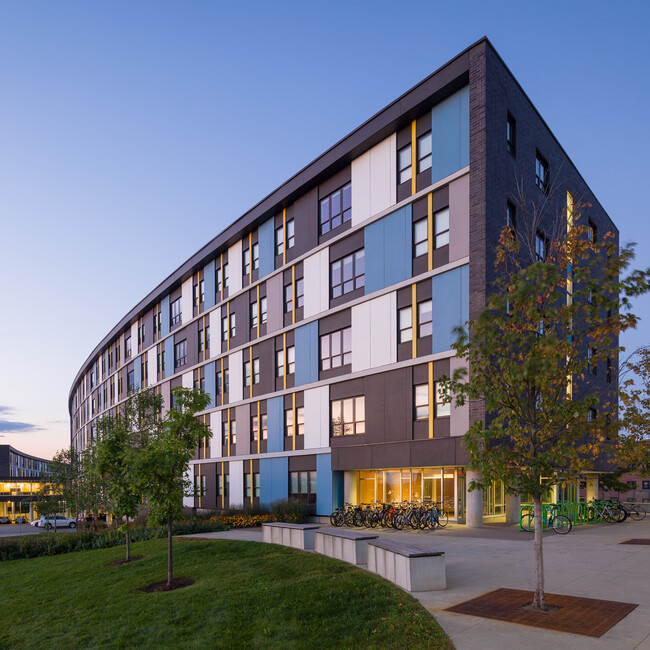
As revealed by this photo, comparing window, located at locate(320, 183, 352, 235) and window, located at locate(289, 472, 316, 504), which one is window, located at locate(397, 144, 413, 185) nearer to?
window, located at locate(320, 183, 352, 235)

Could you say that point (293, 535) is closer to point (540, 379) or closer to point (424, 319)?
point (540, 379)

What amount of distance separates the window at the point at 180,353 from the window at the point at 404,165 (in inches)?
1113

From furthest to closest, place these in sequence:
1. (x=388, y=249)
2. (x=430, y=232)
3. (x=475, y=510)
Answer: (x=388, y=249)
(x=430, y=232)
(x=475, y=510)

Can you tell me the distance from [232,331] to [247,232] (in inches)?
282

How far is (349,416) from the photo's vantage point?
3191cm

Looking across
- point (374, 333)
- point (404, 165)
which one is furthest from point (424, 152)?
point (374, 333)

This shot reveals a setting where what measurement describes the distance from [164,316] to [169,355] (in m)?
3.89

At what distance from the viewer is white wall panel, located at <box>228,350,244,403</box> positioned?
141 ft

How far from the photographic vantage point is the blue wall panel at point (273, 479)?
36.6 meters

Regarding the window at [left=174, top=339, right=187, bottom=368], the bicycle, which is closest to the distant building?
the window at [left=174, top=339, right=187, bottom=368]

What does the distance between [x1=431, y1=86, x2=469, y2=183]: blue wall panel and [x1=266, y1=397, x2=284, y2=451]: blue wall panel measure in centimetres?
1724

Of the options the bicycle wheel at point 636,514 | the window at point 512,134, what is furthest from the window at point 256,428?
the window at point 512,134

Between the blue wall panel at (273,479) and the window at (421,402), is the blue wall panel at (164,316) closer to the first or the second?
the blue wall panel at (273,479)

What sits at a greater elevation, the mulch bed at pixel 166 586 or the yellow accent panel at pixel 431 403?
the yellow accent panel at pixel 431 403
